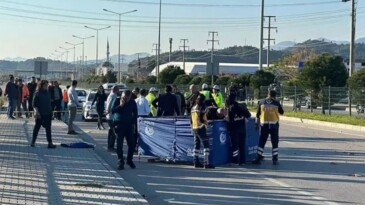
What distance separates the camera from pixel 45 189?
10.6 m

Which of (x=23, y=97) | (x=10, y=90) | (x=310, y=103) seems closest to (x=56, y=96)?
(x=10, y=90)

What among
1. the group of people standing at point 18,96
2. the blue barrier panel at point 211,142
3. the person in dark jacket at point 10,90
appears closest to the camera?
the blue barrier panel at point 211,142

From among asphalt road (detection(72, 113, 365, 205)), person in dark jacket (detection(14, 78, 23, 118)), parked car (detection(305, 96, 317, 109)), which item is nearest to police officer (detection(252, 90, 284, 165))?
asphalt road (detection(72, 113, 365, 205))

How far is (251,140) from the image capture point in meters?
15.6

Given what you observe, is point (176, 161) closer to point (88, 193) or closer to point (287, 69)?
point (88, 193)

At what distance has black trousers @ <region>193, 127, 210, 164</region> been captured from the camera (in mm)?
14203

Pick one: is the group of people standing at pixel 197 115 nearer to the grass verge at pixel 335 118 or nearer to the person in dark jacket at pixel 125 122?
the person in dark jacket at pixel 125 122

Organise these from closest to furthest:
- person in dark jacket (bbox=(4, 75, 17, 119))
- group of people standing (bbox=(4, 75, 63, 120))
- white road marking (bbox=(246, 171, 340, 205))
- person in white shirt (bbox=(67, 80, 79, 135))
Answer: white road marking (bbox=(246, 171, 340, 205))
person in white shirt (bbox=(67, 80, 79, 135))
group of people standing (bbox=(4, 75, 63, 120))
person in dark jacket (bbox=(4, 75, 17, 119))

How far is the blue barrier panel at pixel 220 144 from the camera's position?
14.5 meters

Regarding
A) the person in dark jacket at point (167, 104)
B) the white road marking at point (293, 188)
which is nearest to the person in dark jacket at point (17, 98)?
the person in dark jacket at point (167, 104)

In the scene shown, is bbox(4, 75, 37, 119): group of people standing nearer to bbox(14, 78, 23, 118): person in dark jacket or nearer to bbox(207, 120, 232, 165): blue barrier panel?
bbox(14, 78, 23, 118): person in dark jacket

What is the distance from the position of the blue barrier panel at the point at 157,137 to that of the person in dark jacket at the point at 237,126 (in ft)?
4.78

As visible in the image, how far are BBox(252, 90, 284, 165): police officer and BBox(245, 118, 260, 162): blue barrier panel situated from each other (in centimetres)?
21

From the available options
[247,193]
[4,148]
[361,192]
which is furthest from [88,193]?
[4,148]
